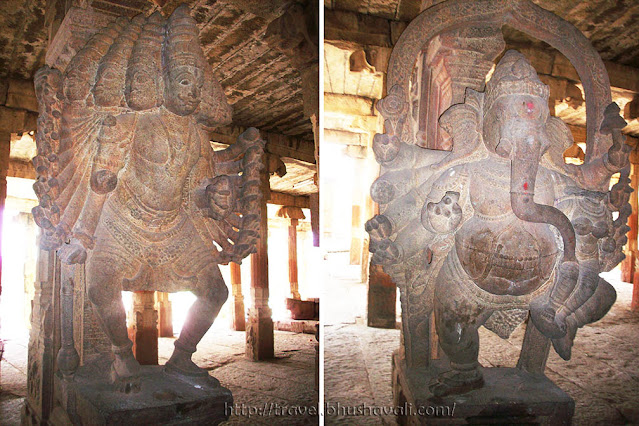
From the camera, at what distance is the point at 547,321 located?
243 cm

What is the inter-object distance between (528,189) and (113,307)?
218 centimetres

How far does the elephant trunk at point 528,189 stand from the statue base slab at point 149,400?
5.86 feet

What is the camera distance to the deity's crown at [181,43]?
246 centimetres

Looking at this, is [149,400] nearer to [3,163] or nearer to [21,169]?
[3,163]

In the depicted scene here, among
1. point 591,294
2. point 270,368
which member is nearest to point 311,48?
point 591,294

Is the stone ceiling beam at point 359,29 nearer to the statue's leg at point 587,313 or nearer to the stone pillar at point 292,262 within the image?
the statue's leg at point 587,313

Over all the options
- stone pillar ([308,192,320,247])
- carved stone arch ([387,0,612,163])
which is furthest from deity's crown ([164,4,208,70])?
stone pillar ([308,192,320,247])

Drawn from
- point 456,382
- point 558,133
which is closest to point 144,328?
point 456,382

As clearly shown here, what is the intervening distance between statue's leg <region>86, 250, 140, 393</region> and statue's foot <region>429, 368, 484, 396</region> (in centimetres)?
156

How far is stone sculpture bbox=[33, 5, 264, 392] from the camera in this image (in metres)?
2.40

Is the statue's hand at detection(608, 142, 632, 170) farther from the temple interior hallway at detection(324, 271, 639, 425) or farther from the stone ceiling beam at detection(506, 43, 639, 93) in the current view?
the stone ceiling beam at detection(506, 43, 639, 93)

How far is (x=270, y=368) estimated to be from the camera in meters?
6.57

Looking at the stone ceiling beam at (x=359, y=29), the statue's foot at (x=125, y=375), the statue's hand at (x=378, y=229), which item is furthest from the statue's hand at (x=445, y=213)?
the stone ceiling beam at (x=359, y=29)

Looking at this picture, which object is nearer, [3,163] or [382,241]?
[382,241]
